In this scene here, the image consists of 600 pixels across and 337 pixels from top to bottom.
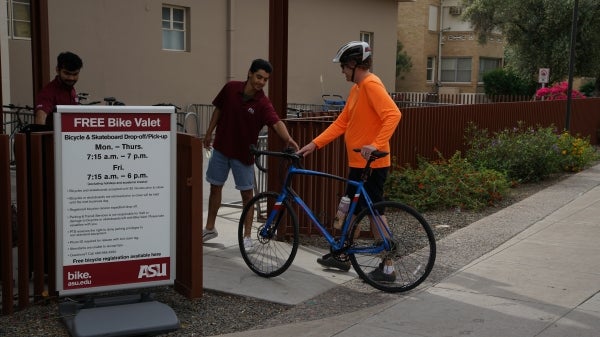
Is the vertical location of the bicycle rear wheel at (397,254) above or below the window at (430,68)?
below

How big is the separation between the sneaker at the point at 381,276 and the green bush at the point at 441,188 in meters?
3.51

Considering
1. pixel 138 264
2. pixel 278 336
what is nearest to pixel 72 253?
pixel 138 264

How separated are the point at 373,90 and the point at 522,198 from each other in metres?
5.56

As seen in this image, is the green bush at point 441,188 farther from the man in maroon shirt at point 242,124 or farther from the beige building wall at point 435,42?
the beige building wall at point 435,42

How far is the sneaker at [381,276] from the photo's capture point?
568 cm

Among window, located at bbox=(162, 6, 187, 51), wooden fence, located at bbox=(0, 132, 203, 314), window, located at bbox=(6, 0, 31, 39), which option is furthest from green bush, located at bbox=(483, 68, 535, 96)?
wooden fence, located at bbox=(0, 132, 203, 314)

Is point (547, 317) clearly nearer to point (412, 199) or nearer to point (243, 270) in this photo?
point (243, 270)

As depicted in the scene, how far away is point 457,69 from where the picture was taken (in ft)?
149

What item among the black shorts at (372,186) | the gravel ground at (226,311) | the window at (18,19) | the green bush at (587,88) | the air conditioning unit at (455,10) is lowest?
the gravel ground at (226,311)

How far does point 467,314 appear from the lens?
5.02m

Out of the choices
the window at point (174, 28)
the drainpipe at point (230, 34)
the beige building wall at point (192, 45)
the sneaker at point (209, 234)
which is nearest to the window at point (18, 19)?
the beige building wall at point (192, 45)

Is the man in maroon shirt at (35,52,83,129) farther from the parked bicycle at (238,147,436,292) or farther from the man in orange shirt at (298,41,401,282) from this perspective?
the man in orange shirt at (298,41,401,282)

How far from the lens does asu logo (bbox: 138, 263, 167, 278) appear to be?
4.86 meters

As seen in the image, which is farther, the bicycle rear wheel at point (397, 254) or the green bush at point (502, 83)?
the green bush at point (502, 83)
